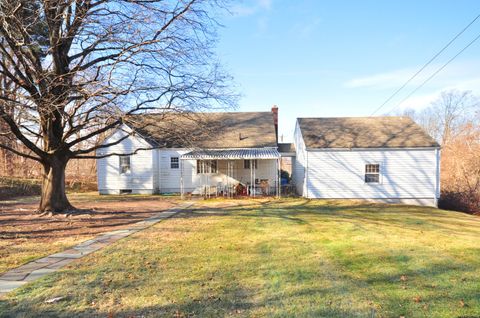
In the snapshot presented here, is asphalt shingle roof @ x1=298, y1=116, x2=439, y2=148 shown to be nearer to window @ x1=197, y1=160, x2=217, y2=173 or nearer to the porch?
the porch

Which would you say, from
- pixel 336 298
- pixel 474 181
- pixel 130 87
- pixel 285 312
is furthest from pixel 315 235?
pixel 474 181

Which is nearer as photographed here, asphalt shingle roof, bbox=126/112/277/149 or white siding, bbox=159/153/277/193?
asphalt shingle roof, bbox=126/112/277/149

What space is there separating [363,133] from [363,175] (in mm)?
3002

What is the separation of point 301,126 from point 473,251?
1498 cm

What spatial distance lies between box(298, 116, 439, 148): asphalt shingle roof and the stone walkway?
43.2ft

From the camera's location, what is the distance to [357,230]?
30.5 ft

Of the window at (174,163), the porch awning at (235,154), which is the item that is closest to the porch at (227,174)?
the porch awning at (235,154)

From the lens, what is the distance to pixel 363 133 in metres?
20.0

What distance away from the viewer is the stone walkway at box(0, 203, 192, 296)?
4734 millimetres

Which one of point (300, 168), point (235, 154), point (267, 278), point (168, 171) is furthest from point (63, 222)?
point (300, 168)

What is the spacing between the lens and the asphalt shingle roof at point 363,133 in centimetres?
1867

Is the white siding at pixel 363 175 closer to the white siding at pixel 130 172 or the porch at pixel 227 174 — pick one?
the porch at pixel 227 174

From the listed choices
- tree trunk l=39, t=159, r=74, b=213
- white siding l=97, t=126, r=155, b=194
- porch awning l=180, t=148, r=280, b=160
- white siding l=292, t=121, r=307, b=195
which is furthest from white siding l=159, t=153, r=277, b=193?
tree trunk l=39, t=159, r=74, b=213

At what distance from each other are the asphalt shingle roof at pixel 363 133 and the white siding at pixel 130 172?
10.6 meters
